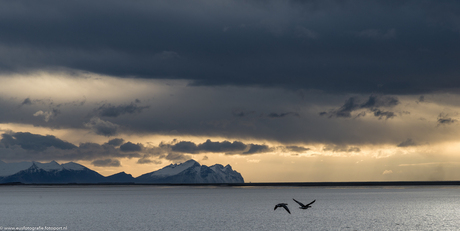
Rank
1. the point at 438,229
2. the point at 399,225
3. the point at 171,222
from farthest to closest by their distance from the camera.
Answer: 1. the point at 171,222
2. the point at 399,225
3. the point at 438,229

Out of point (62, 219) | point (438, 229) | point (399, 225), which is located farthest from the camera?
point (62, 219)

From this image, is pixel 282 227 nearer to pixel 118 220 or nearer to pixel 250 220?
pixel 250 220

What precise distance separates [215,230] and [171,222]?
47.4 ft

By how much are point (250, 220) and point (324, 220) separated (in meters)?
14.1

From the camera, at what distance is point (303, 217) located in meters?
90.8

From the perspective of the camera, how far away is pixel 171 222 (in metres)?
82.6

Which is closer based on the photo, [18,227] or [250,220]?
[18,227]

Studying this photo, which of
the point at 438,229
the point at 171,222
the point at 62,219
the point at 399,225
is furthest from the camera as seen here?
the point at 62,219

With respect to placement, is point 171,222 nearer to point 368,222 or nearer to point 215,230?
point 215,230

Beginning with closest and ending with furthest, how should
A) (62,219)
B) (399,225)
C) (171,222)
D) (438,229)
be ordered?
1. (438,229)
2. (399,225)
3. (171,222)
4. (62,219)

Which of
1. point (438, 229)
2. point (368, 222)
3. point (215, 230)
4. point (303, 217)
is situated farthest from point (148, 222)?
point (438, 229)

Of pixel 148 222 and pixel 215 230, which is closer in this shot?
pixel 215 230

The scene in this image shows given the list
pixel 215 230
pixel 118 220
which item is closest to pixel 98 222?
pixel 118 220

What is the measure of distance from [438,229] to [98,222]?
193ft
